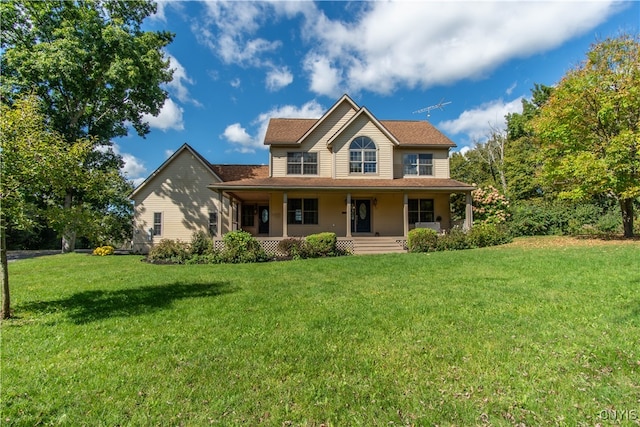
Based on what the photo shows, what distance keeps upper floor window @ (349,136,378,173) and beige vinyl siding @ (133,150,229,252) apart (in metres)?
7.88

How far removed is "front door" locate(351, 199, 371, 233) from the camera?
1884 cm

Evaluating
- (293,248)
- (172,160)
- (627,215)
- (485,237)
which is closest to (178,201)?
(172,160)

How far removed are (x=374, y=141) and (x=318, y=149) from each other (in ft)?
10.8

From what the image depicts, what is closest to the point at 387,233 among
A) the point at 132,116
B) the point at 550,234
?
the point at 550,234

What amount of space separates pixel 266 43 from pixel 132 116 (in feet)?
40.6

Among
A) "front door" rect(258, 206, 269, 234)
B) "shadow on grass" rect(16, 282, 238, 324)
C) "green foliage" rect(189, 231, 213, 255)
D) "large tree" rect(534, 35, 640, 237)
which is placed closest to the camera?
"shadow on grass" rect(16, 282, 238, 324)

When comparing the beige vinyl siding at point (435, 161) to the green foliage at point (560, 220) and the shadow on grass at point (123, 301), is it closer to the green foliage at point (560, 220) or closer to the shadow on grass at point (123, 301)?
the green foliage at point (560, 220)

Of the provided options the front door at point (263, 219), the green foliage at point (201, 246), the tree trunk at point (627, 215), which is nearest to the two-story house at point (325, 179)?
the front door at point (263, 219)

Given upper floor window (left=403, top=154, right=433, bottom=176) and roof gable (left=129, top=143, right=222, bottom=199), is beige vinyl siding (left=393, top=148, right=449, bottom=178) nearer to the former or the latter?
upper floor window (left=403, top=154, right=433, bottom=176)

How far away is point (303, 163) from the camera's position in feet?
61.1

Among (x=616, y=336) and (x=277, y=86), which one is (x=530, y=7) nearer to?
(x=616, y=336)

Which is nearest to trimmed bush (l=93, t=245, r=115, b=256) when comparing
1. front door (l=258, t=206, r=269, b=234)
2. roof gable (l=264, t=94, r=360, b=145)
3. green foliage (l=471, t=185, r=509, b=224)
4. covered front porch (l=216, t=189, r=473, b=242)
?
covered front porch (l=216, t=189, r=473, b=242)

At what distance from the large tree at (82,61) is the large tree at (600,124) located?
72.9 ft

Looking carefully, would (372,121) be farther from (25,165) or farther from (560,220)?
(25,165)
